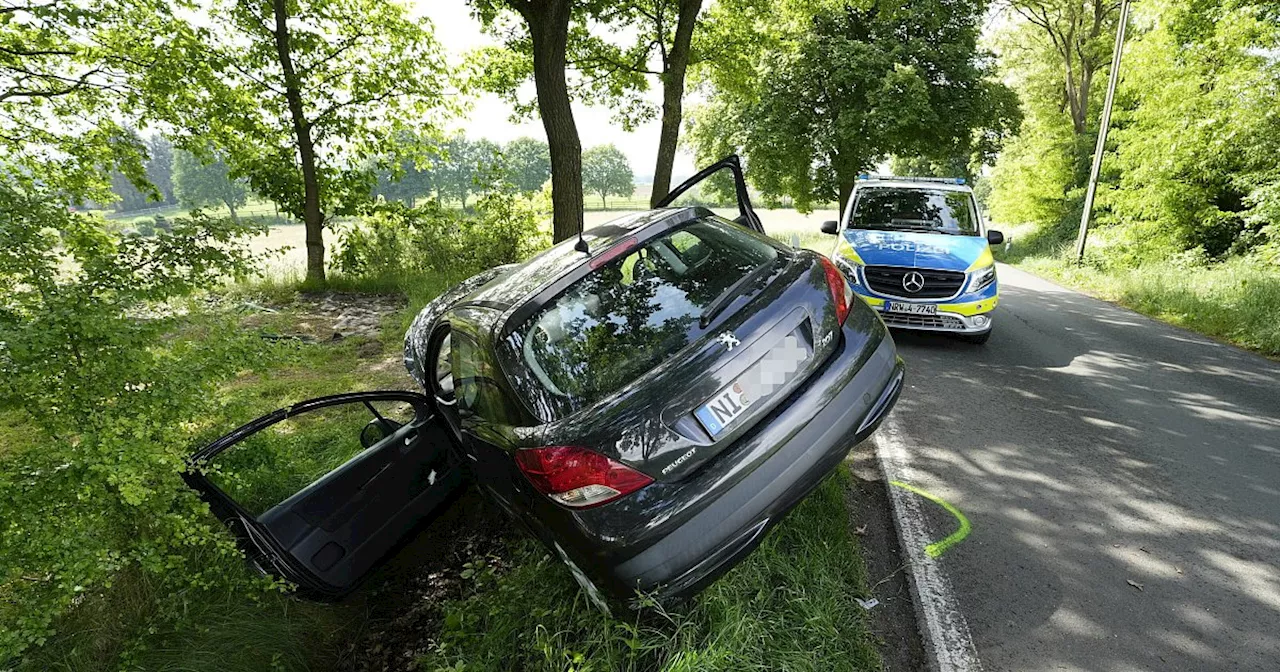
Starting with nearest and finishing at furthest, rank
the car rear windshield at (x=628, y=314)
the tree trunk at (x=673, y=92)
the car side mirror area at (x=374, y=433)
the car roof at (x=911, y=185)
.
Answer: the car rear windshield at (x=628, y=314)
the car side mirror area at (x=374, y=433)
the car roof at (x=911, y=185)
the tree trunk at (x=673, y=92)

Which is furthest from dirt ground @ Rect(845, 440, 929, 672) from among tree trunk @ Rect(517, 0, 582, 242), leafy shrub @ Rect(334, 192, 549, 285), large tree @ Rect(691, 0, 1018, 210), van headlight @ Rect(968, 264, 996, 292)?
large tree @ Rect(691, 0, 1018, 210)

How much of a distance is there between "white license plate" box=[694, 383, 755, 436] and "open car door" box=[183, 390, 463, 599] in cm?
195

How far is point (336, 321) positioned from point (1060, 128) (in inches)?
1111

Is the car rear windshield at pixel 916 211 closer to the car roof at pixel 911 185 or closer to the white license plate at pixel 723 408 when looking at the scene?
the car roof at pixel 911 185

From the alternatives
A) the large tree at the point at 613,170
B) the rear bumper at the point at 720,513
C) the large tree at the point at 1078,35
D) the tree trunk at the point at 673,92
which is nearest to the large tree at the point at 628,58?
the tree trunk at the point at 673,92

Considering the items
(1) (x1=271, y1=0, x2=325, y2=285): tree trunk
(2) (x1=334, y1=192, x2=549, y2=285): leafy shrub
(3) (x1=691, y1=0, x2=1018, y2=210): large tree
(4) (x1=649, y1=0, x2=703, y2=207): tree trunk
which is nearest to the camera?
(4) (x1=649, y1=0, x2=703, y2=207): tree trunk

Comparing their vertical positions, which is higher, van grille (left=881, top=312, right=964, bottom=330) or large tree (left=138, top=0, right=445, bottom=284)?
large tree (left=138, top=0, right=445, bottom=284)

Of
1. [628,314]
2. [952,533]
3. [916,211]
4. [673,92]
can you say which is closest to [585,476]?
[628,314]

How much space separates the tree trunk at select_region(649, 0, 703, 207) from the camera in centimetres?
848

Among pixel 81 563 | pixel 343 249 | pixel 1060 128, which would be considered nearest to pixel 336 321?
pixel 343 249

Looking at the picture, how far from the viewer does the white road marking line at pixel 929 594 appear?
2.22 m

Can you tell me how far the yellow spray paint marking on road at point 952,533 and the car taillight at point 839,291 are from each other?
128 cm

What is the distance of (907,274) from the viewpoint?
5.73 meters

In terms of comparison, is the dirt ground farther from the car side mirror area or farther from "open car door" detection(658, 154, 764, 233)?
the car side mirror area
